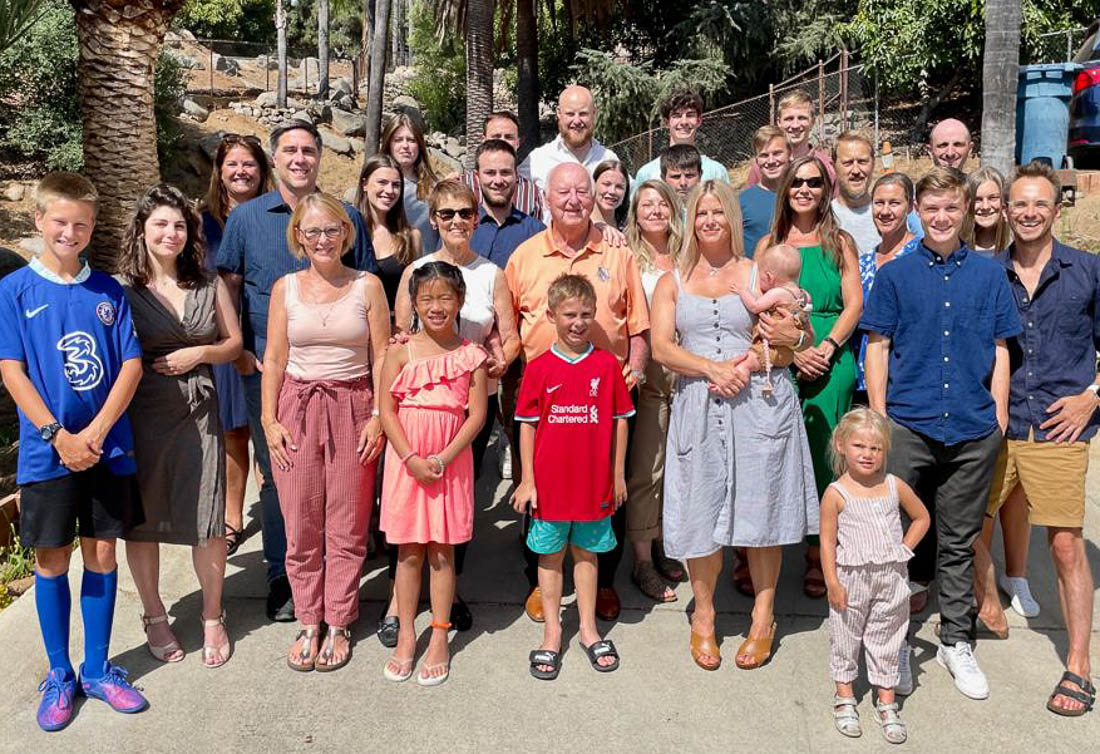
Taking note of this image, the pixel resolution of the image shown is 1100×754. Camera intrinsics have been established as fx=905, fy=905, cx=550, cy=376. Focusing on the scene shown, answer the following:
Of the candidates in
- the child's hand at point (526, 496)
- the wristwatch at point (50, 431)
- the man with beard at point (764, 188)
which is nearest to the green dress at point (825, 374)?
the man with beard at point (764, 188)

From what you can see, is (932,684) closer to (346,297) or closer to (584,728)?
(584,728)

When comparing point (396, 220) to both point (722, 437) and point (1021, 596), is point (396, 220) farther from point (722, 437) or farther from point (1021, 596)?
point (1021, 596)

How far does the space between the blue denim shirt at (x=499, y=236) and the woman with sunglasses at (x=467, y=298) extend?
455mm

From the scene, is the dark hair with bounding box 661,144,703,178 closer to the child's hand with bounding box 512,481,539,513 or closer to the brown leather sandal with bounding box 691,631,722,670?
the child's hand with bounding box 512,481,539,513

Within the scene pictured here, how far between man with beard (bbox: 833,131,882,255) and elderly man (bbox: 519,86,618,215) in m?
1.37

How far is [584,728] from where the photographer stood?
3.36 m

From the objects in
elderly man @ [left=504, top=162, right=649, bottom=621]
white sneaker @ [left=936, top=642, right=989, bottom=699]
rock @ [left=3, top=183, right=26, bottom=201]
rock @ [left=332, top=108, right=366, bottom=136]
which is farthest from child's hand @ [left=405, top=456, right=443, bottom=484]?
rock @ [left=332, top=108, right=366, bottom=136]

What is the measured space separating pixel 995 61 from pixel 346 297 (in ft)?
23.9

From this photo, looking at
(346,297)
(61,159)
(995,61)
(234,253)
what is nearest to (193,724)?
(346,297)

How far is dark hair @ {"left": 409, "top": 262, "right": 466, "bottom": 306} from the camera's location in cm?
363

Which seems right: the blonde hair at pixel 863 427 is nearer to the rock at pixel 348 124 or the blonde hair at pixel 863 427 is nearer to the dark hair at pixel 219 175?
the dark hair at pixel 219 175

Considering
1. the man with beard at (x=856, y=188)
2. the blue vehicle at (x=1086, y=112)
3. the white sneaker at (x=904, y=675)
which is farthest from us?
the blue vehicle at (x=1086, y=112)

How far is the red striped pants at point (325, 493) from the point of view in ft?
12.3

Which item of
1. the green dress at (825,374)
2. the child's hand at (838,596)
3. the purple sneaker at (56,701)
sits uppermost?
the green dress at (825,374)
